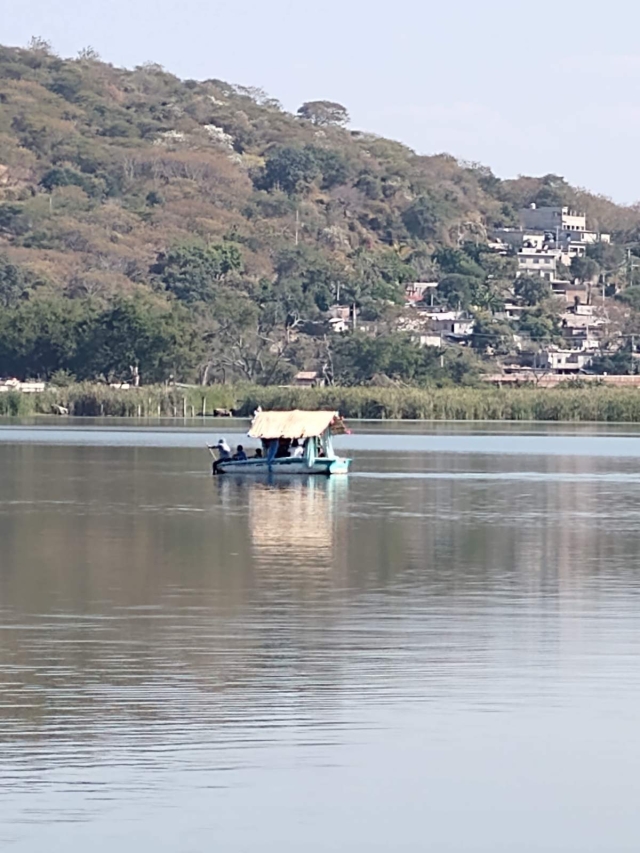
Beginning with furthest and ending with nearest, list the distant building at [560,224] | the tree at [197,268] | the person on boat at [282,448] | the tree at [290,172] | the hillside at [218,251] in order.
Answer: the tree at [290,172] → the distant building at [560,224] → the tree at [197,268] → the hillside at [218,251] → the person on boat at [282,448]

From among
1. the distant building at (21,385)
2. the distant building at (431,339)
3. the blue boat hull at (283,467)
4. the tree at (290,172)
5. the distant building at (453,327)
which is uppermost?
the tree at (290,172)

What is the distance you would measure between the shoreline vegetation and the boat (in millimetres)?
30338

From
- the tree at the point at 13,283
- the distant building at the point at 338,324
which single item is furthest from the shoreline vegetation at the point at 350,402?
the tree at the point at 13,283

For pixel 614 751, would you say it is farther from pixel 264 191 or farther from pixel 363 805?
pixel 264 191

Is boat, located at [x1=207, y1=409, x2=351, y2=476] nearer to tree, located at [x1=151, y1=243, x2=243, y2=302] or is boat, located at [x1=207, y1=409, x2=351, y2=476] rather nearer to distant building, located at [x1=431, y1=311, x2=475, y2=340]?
tree, located at [x1=151, y1=243, x2=243, y2=302]

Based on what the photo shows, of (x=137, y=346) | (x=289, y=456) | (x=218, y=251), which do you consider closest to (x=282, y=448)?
(x=289, y=456)

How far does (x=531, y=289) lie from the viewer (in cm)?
14538

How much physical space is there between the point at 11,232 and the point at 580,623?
139671 millimetres

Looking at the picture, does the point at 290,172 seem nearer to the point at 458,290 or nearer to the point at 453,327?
the point at 458,290

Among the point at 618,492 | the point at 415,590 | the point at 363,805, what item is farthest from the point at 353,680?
the point at 618,492

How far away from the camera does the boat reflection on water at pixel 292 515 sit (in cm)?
2505

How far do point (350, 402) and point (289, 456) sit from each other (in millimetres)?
35020

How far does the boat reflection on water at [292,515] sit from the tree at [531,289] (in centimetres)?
10214

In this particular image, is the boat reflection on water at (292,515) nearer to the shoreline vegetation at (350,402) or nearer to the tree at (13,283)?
the shoreline vegetation at (350,402)
